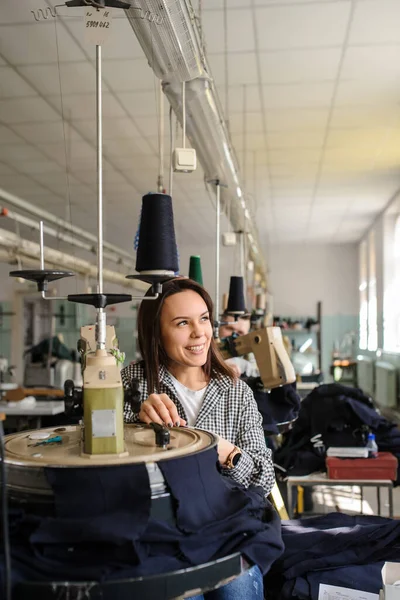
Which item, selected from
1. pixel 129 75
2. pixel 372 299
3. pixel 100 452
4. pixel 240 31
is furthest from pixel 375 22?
pixel 372 299

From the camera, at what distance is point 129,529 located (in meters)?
1.03

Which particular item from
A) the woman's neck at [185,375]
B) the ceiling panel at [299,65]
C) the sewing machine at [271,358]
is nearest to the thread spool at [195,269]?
the sewing machine at [271,358]

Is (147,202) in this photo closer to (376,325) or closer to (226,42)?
(226,42)

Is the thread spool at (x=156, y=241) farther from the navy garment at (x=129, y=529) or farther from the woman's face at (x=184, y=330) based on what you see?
the navy garment at (x=129, y=529)

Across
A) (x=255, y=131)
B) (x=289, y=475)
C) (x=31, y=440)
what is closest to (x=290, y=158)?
(x=255, y=131)

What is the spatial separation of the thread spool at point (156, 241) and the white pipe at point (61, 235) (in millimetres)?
3385

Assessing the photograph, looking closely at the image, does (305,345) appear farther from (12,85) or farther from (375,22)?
(375,22)

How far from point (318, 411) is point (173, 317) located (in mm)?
2166

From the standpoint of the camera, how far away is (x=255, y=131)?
5914 millimetres

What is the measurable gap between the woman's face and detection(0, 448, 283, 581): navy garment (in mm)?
668

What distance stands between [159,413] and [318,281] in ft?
40.4

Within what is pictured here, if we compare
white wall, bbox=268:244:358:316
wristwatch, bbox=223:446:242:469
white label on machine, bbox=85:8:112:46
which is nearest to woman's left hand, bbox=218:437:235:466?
wristwatch, bbox=223:446:242:469

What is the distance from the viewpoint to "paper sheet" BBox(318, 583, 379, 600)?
1.91m

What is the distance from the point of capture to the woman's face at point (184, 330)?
185 centimetres
